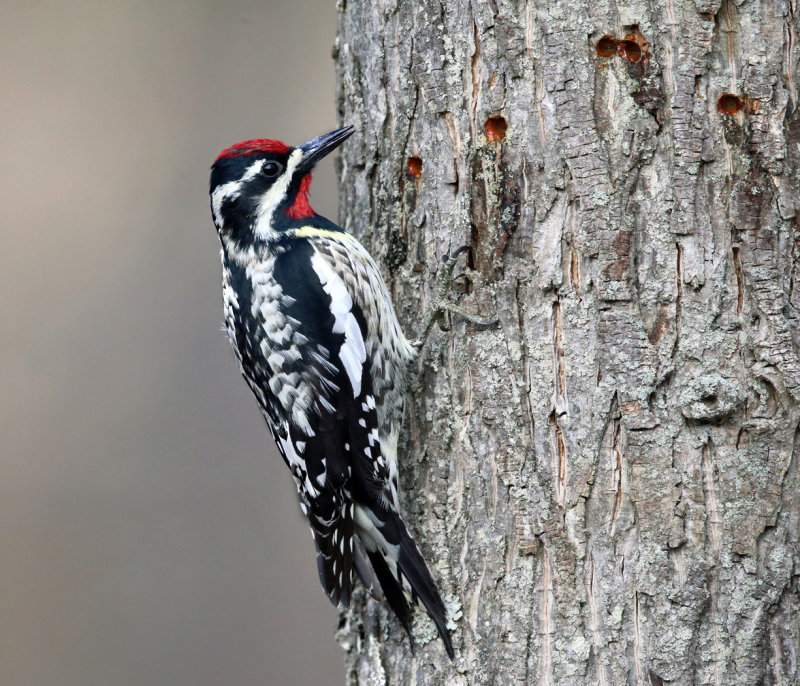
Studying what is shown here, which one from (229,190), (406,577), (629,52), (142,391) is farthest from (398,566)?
(142,391)

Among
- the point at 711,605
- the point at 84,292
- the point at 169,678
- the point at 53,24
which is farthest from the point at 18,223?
the point at 711,605

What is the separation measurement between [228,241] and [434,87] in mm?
943

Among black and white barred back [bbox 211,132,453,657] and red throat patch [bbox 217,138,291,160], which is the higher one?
red throat patch [bbox 217,138,291,160]

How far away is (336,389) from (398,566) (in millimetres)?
563

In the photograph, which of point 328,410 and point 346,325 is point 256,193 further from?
point 328,410

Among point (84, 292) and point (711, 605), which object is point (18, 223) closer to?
point (84, 292)

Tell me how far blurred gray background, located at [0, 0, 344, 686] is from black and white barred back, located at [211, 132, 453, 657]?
2.21 m

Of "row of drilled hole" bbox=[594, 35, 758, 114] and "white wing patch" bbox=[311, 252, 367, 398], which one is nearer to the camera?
"row of drilled hole" bbox=[594, 35, 758, 114]

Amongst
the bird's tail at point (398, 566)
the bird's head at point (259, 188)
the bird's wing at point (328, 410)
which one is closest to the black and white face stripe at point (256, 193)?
the bird's head at point (259, 188)

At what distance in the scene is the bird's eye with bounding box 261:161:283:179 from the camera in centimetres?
281

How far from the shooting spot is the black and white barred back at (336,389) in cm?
252

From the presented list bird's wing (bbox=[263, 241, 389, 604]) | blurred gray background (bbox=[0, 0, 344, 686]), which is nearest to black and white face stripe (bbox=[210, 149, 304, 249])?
bird's wing (bbox=[263, 241, 389, 604])

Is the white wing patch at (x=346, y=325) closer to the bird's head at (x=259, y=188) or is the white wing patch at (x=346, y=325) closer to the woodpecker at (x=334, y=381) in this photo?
the woodpecker at (x=334, y=381)

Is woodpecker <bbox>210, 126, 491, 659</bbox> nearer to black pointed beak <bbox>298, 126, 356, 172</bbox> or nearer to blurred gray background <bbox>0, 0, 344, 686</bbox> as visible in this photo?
black pointed beak <bbox>298, 126, 356, 172</bbox>
